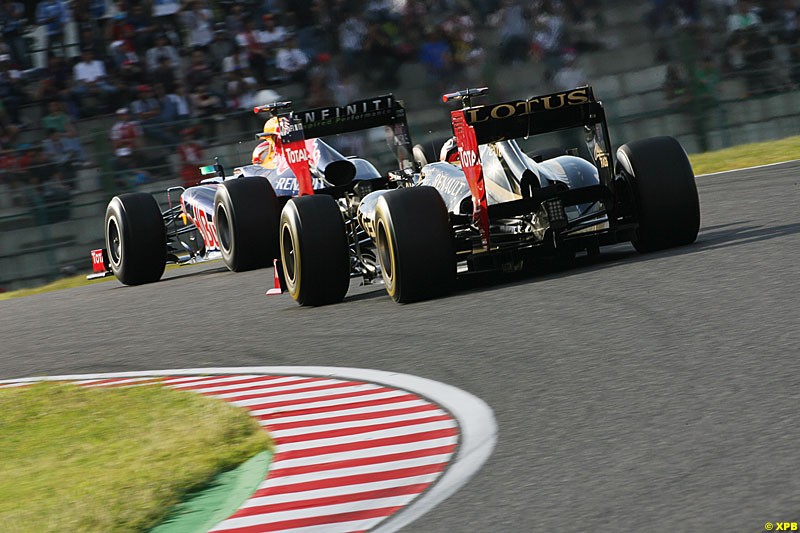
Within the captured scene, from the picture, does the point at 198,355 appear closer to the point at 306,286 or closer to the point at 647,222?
the point at 306,286

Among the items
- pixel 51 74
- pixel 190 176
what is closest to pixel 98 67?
pixel 51 74

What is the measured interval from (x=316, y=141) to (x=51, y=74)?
306 inches

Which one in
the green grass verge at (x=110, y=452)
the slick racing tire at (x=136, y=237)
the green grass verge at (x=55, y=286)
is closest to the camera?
the green grass verge at (x=110, y=452)

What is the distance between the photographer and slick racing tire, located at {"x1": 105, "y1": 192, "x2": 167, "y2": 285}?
13.0 m

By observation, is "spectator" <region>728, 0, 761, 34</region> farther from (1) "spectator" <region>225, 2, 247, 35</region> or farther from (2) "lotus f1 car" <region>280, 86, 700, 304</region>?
(2) "lotus f1 car" <region>280, 86, 700, 304</region>

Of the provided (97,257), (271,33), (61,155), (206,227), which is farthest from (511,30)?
(97,257)

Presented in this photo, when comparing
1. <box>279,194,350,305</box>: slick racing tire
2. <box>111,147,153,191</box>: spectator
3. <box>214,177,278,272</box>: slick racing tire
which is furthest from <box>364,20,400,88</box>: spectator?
<box>279,194,350,305</box>: slick racing tire

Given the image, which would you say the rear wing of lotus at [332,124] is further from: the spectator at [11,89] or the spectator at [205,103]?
the spectator at [11,89]

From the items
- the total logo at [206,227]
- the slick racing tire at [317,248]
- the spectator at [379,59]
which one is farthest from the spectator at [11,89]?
the slick racing tire at [317,248]

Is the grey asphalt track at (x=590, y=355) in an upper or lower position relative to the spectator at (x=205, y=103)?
lower

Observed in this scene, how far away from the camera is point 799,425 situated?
4.13 metres

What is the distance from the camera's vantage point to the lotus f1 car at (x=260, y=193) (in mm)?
10602

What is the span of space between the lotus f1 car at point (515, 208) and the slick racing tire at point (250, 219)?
9.47 feet

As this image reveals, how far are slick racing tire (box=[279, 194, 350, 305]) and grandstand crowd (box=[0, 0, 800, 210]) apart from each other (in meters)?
8.69
